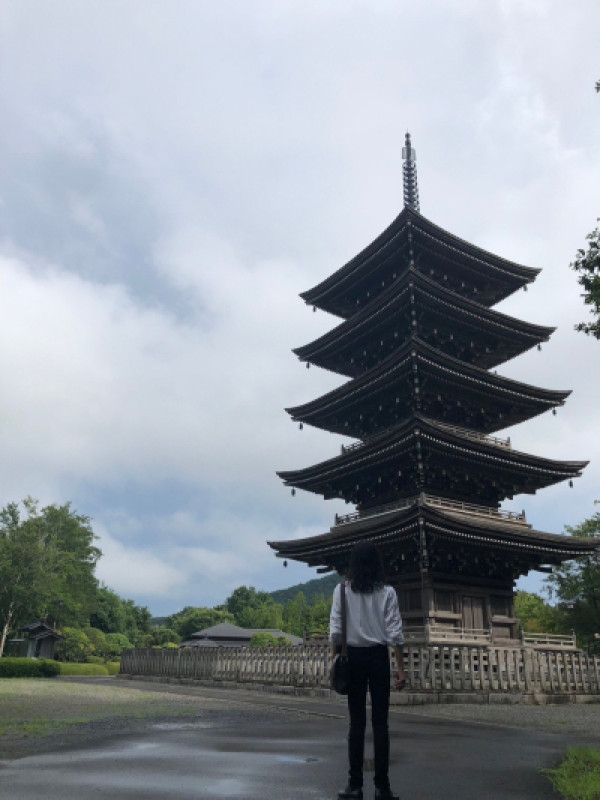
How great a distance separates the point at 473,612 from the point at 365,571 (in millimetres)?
20533

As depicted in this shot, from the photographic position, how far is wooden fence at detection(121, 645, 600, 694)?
17.8 m

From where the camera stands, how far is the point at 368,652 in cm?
455

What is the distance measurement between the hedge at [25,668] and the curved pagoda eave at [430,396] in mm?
19355

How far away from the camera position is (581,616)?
A: 140 ft

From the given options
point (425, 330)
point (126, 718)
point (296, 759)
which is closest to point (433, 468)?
point (425, 330)

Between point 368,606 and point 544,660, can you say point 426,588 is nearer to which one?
point 544,660

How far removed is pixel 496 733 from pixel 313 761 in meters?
4.29

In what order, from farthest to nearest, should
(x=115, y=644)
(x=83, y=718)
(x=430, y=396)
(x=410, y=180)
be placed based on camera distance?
1. (x=115, y=644)
2. (x=410, y=180)
3. (x=430, y=396)
4. (x=83, y=718)

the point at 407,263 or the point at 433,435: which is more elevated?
the point at 407,263

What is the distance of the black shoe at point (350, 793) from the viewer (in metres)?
4.29

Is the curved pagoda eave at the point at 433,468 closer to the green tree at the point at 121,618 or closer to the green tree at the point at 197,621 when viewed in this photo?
the green tree at the point at 121,618

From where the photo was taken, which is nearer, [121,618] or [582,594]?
[582,594]

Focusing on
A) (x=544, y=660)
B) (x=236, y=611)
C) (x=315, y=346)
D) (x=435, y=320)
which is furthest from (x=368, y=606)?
(x=236, y=611)

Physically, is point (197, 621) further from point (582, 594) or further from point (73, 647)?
point (582, 594)
